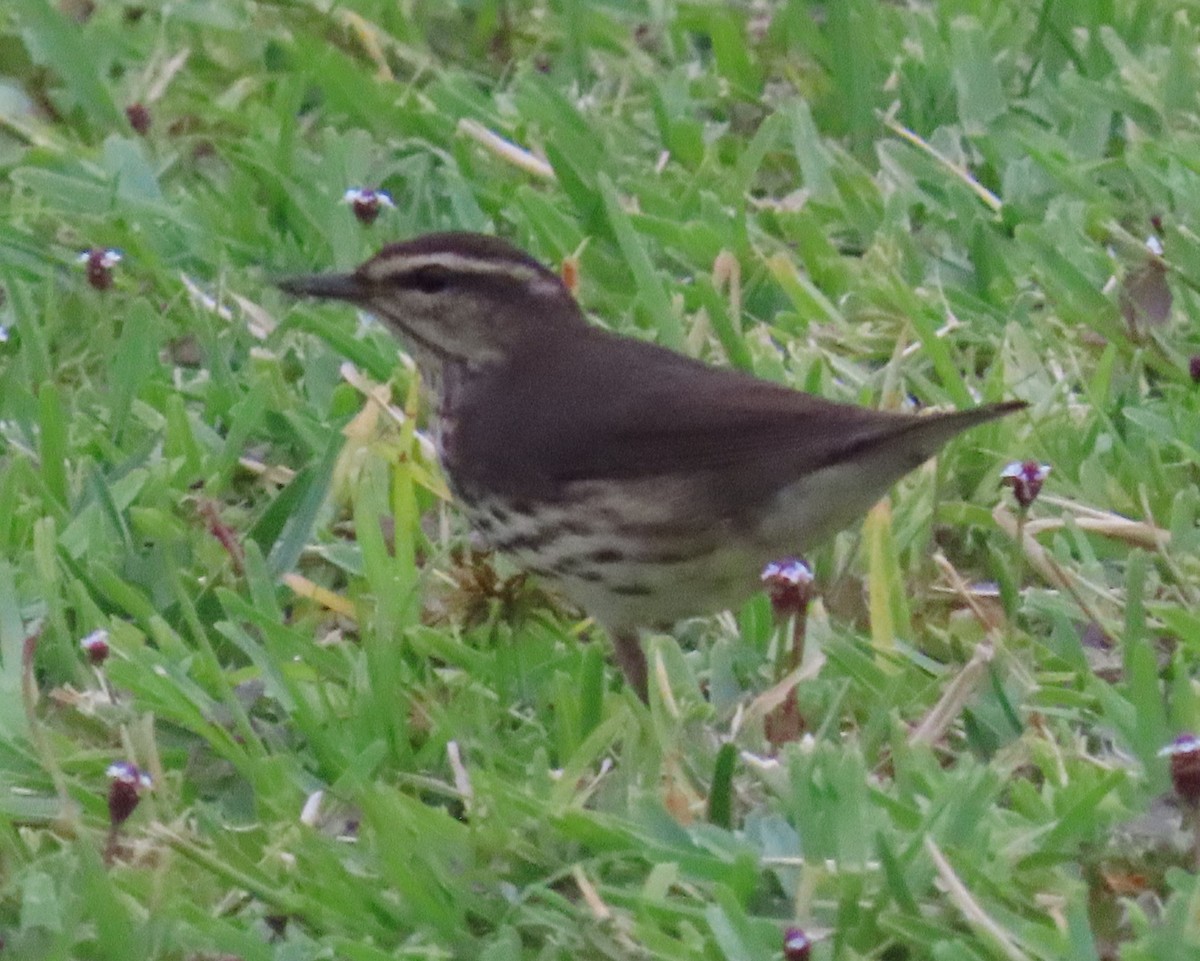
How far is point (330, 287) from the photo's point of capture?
5.27 meters

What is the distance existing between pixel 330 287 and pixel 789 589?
1.32 meters

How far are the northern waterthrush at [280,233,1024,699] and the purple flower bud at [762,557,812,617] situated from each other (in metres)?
0.09

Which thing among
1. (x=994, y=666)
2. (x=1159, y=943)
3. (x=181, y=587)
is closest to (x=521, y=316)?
(x=181, y=587)

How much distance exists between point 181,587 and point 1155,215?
2.46m

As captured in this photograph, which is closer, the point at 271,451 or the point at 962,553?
the point at 962,553

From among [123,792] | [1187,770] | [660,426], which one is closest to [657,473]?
[660,426]

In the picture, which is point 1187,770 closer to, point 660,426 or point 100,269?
point 660,426

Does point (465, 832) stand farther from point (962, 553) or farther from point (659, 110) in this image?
point (659, 110)

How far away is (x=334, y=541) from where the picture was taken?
5.14m

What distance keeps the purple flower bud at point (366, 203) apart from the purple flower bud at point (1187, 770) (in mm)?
2912

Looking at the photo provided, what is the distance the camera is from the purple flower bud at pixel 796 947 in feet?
11.8

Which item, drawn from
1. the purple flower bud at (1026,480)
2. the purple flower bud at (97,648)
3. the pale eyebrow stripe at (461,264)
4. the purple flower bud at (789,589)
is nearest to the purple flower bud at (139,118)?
the pale eyebrow stripe at (461,264)

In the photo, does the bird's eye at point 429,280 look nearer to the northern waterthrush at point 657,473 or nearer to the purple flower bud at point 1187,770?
the northern waterthrush at point 657,473

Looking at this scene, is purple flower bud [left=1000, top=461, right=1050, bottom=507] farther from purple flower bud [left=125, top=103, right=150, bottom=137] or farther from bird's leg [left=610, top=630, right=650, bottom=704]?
purple flower bud [left=125, top=103, right=150, bottom=137]
